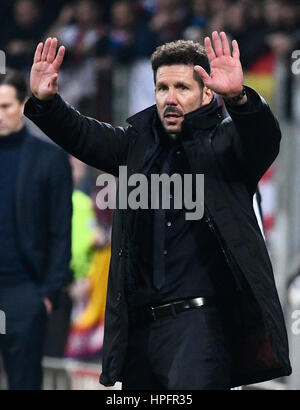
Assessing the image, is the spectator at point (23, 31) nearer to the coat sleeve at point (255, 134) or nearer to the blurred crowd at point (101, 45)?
the blurred crowd at point (101, 45)

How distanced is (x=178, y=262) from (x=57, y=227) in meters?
2.07

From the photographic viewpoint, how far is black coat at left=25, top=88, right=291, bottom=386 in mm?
4738

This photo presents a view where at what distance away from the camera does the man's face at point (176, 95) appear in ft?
16.3

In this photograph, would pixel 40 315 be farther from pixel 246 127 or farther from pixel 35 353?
pixel 246 127

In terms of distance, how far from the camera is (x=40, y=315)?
6.81m

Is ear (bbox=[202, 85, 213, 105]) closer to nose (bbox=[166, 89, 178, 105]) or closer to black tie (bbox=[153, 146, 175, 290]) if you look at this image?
nose (bbox=[166, 89, 178, 105])

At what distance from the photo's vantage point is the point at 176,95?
5.01 meters

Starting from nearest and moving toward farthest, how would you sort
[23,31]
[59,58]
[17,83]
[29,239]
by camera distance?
[59,58] → [29,239] → [17,83] → [23,31]

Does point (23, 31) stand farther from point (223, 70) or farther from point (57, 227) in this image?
point (223, 70)

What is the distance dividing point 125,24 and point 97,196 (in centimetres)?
168

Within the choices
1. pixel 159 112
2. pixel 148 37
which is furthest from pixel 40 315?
pixel 148 37

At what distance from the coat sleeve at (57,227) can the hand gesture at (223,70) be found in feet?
7.42

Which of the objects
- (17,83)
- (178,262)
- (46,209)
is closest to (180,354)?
(178,262)
